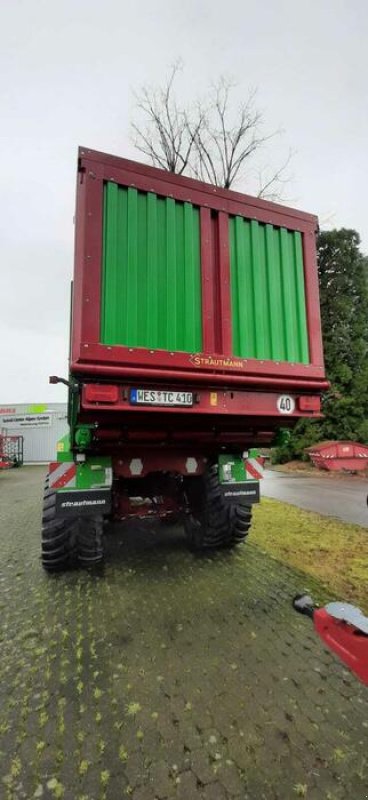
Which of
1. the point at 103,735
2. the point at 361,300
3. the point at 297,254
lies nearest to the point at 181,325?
the point at 297,254

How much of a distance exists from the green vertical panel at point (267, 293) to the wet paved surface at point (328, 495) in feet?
14.6

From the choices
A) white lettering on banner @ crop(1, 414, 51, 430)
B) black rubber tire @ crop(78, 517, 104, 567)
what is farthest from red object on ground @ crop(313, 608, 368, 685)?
white lettering on banner @ crop(1, 414, 51, 430)

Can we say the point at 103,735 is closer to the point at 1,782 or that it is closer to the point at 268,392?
the point at 1,782

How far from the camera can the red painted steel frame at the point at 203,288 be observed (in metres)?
Result: 2.92

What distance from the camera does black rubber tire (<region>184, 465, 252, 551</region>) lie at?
14.6 ft

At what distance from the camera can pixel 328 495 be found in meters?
10.1

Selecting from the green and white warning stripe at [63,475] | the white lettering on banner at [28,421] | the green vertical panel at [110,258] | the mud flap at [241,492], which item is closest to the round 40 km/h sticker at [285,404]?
the mud flap at [241,492]

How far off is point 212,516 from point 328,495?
662 centimetres

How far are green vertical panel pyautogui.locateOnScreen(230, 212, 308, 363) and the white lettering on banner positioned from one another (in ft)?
93.2

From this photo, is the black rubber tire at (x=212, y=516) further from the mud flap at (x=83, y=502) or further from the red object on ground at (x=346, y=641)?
the red object on ground at (x=346, y=641)

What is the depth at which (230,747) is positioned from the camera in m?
1.87

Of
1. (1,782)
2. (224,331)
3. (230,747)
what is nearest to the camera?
(1,782)

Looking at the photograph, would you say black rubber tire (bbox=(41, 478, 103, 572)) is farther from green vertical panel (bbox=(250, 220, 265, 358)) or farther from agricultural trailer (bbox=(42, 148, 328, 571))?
green vertical panel (bbox=(250, 220, 265, 358))

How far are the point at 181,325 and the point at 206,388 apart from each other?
572 millimetres
